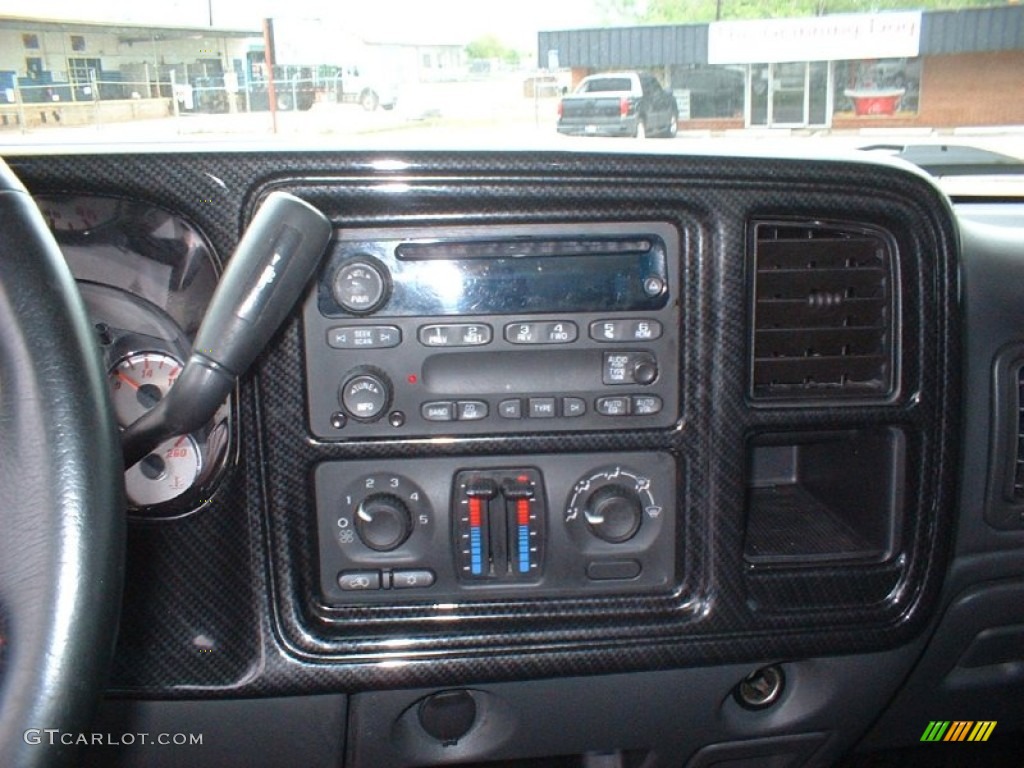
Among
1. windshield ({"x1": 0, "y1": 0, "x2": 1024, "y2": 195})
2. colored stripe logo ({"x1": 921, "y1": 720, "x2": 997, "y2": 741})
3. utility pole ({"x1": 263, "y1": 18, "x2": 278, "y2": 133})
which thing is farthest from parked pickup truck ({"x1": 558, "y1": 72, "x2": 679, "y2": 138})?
colored stripe logo ({"x1": 921, "y1": 720, "x2": 997, "y2": 741})

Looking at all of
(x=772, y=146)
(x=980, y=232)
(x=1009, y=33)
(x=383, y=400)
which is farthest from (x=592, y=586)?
(x=1009, y=33)

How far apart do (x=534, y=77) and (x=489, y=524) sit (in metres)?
1.10

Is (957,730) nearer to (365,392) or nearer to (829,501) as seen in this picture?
(829,501)

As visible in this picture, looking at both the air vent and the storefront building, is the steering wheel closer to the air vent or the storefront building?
the air vent

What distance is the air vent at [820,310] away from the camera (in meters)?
1.67

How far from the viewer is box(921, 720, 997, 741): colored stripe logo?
206 centimetres

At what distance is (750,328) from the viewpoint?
1.64 meters

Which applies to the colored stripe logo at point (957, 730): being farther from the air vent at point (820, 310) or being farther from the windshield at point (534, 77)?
the windshield at point (534, 77)

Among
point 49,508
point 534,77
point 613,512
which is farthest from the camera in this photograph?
point 534,77

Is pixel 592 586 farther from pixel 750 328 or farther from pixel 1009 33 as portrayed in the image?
pixel 1009 33

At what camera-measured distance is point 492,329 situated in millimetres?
1577

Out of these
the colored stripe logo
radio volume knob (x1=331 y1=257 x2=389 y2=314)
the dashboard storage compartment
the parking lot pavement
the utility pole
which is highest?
the utility pole

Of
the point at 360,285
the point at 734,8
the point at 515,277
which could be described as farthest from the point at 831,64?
the point at 360,285

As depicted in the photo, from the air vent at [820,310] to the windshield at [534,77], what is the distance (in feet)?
0.51
